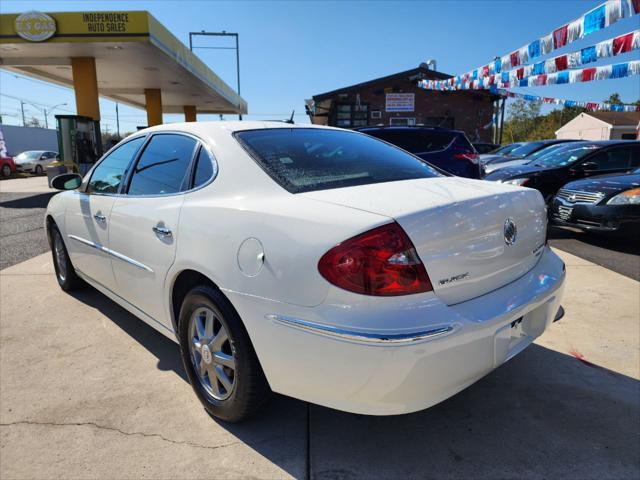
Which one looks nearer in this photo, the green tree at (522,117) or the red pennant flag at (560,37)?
the red pennant flag at (560,37)

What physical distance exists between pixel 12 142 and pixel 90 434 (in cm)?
3998

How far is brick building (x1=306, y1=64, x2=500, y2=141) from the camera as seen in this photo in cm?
2348

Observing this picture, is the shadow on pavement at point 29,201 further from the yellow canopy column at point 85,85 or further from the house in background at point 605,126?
the house in background at point 605,126

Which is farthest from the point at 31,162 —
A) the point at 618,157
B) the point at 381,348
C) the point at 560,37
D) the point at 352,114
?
the point at 381,348

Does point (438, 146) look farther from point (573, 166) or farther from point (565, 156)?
point (565, 156)

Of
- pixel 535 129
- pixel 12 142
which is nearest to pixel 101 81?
pixel 12 142

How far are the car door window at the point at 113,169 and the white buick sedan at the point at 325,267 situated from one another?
0.29 m

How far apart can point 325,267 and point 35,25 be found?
14868 mm

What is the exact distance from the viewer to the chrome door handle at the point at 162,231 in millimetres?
2385

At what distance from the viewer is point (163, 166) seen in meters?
2.73

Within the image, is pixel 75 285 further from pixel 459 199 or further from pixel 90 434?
pixel 459 199

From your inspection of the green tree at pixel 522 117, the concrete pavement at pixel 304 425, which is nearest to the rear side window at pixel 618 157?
the concrete pavement at pixel 304 425

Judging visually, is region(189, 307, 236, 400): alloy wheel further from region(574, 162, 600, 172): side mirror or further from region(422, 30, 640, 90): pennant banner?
region(422, 30, 640, 90): pennant banner

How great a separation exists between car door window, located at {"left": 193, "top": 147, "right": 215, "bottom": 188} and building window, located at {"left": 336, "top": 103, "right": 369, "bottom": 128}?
22.1 m
